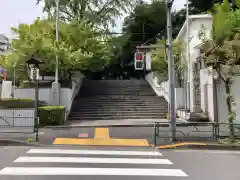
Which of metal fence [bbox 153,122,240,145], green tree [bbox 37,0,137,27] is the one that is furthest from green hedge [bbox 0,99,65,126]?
green tree [bbox 37,0,137,27]

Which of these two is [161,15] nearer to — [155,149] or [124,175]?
[155,149]

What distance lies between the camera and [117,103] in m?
25.5

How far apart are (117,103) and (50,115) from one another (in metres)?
7.38

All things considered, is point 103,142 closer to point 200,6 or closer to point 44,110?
point 44,110

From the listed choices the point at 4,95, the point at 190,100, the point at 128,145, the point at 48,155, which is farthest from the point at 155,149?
the point at 4,95

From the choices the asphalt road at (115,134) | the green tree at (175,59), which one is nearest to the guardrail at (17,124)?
the asphalt road at (115,134)

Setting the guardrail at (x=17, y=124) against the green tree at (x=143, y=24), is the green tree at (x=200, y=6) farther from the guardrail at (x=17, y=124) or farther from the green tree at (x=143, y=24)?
the guardrail at (x=17, y=124)

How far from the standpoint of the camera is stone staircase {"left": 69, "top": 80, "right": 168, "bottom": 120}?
23.2 metres

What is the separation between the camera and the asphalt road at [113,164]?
26.4ft

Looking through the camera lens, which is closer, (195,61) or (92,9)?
(195,61)

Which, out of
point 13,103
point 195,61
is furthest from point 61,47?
point 195,61

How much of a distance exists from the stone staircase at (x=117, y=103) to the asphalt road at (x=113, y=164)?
34.3 ft

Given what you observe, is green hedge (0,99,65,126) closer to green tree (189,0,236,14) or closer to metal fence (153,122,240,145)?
metal fence (153,122,240,145)

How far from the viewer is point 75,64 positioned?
23406mm
